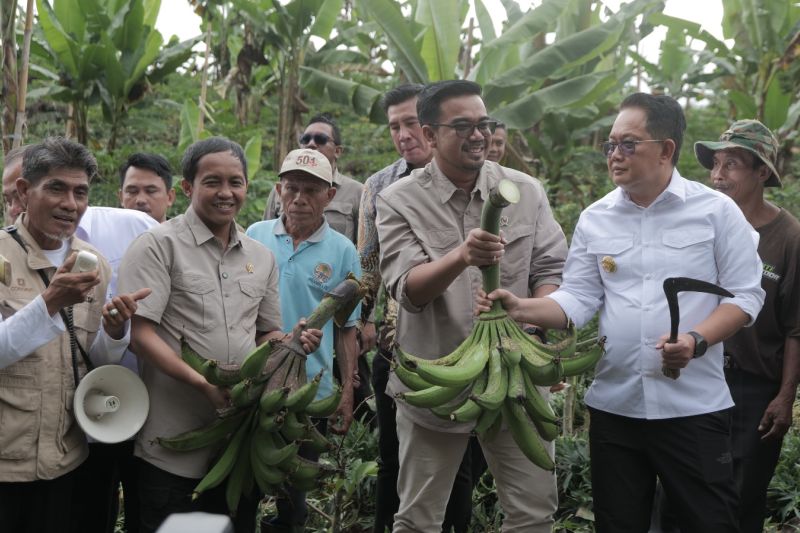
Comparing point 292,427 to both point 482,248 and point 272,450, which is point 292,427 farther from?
point 482,248

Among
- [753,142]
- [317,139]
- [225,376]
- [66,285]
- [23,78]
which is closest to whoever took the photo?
[66,285]

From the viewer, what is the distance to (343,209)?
5.15 m

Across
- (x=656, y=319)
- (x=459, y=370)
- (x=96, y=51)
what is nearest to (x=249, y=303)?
(x=459, y=370)

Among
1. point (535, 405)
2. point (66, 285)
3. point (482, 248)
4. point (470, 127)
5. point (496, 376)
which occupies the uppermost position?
point (470, 127)

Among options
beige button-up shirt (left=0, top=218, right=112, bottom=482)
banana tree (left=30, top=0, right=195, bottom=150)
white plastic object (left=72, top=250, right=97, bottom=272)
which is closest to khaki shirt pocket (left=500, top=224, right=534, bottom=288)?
white plastic object (left=72, top=250, right=97, bottom=272)

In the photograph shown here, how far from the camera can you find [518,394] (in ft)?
9.27

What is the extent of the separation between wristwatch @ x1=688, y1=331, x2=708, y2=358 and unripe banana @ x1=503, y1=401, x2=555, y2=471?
0.63 m

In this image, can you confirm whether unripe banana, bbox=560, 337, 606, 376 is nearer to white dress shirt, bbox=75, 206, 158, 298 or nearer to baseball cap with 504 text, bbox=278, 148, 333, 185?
baseball cap with 504 text, bbox=278, 148, 333, 185

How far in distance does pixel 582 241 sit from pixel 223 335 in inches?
59.7

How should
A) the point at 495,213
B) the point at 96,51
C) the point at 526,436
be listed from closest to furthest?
the point at 495,213, the point at 526,436, the point at 96,51

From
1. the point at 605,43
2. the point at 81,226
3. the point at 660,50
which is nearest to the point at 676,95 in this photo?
the point at 660,50

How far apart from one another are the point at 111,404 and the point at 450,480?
1390 millimetres

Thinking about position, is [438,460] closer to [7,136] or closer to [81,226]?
[81,226]


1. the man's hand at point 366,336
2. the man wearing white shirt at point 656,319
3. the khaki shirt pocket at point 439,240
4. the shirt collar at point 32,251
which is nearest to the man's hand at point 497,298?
the man wearing white shirt at point 656,319
